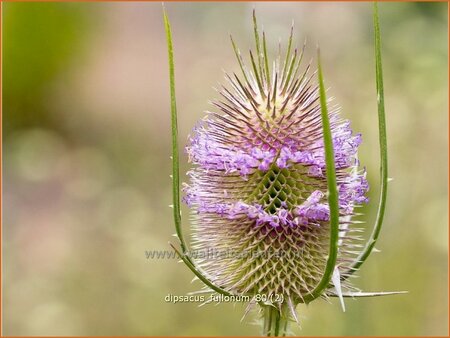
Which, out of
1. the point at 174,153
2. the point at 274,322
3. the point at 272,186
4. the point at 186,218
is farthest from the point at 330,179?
the point at 186,218

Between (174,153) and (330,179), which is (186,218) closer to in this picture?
(174,153)

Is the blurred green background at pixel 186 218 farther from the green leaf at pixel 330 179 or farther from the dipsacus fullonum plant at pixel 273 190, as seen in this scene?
the green leaf at pixel 330 179

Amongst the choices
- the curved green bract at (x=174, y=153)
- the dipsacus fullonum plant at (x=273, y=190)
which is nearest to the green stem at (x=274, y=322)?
the dipsacus fullonum plant at (x=273, y=190)

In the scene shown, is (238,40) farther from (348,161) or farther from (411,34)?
(348,161)

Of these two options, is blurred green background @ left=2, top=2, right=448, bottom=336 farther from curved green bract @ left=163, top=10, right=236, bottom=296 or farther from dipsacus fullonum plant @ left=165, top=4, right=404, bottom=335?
curved green bract @ left=163, top=10, right=236, bottom=296

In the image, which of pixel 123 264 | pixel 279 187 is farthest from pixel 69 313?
pixel 279 187

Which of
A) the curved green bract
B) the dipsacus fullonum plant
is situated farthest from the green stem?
the curved green bract

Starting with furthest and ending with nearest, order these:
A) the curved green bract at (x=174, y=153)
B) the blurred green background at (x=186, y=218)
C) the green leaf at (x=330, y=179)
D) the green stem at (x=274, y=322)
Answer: the blurred green background at (x=186, y=218) → the green stem at (x=274, y=322) → the curved green bract at (x=174, y=153) → the green leaf at (x=330, y=179)

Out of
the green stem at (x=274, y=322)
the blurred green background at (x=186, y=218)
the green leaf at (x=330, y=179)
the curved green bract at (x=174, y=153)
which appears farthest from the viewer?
the blurred green background at (x=186, y=218)

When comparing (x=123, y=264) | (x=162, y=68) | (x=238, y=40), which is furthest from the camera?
(x=162, y=68)
